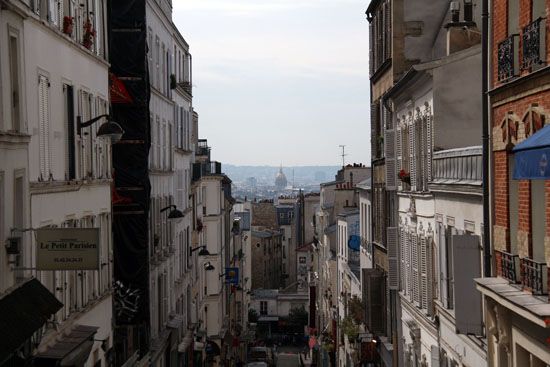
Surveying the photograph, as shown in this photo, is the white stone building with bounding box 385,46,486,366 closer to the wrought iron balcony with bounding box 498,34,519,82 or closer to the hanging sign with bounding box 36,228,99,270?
the wrought iron balcony with bounding box 498,34,519,82

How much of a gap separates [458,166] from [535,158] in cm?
978

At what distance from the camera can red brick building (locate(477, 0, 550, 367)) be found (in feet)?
43.7

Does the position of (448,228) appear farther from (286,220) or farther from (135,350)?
(286,220)

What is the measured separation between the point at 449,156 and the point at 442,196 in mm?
1332

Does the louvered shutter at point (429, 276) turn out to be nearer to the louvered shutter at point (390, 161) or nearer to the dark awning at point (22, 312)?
the louvered shutter at point (390, 161)

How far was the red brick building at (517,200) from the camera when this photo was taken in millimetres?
13320

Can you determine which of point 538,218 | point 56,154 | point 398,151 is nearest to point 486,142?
point 538,218

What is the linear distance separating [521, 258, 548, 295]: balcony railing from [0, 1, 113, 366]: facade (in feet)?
20.9

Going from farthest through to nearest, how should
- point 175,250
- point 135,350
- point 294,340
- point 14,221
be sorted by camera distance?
point 294,340
point 175,250
point 135,350
point 14,221

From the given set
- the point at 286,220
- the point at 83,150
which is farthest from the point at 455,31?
the point at 286,220

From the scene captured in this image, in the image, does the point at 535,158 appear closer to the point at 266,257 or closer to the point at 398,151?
the point at 398,151

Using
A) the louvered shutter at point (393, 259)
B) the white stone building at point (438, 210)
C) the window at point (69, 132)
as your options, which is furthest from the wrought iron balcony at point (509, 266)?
the louvered shutter at point (393, 259)

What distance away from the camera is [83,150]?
893 inches

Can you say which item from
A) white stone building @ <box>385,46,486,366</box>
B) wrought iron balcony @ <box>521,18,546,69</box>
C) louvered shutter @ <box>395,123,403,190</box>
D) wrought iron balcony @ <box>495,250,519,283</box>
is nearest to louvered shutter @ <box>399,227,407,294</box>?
white stone building @ <box>385,46,486,366</box>
